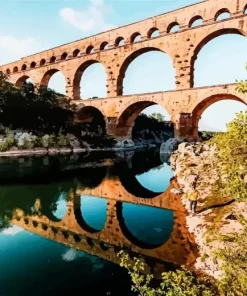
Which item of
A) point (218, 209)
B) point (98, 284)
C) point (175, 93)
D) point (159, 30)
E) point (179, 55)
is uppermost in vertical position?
point (159, 30)

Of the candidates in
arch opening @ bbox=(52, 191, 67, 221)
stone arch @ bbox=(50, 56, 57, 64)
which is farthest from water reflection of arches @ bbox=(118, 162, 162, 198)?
stone arch @ bbox=(50, 56, 57, 64)

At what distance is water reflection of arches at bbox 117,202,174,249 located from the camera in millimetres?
9862

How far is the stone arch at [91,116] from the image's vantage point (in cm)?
4194

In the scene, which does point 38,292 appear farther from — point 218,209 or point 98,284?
point 218,209

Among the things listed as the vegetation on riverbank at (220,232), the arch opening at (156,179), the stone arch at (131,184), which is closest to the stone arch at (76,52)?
the stone arch at (131,184)

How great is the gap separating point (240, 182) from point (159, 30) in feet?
110

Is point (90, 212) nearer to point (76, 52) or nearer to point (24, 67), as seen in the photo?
point (76, 52)

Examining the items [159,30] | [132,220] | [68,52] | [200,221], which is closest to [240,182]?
[200,221]

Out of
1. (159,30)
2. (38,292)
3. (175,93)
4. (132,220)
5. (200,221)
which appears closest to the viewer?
(38,292)

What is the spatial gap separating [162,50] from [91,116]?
13864 mm

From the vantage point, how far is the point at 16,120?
3547cm

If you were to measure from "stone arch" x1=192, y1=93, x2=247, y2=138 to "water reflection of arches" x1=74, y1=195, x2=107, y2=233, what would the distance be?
1885cm

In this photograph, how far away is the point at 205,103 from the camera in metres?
31.1

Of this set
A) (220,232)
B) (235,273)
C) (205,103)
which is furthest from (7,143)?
(235,273)
